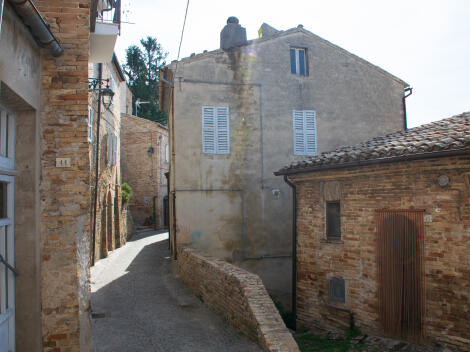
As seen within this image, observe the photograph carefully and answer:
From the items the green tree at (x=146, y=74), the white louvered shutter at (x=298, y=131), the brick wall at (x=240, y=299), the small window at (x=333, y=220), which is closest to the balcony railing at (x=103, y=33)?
the brick wall at (x=240, y=299)

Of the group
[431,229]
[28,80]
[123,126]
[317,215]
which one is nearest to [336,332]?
[317,215]

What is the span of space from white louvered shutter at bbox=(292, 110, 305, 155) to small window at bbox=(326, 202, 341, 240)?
13.9 ft

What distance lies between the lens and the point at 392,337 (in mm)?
7730

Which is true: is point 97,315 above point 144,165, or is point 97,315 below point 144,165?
below

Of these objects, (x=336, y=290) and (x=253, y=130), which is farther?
(x=253, y=130)

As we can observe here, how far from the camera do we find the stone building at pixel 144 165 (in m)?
25.8

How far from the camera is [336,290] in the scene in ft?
29.6

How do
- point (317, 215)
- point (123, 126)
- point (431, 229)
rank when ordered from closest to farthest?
point (431, 229) → point (317, 215) → point (123, 126)

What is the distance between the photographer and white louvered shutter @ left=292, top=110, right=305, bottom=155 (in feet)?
44.0

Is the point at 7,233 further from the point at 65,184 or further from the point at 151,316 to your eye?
the point at 151,316

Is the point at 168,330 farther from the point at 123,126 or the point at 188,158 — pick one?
the point at 123,126

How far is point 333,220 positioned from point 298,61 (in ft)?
21.7

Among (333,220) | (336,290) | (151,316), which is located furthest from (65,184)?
(336,290)

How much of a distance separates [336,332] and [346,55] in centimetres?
951
